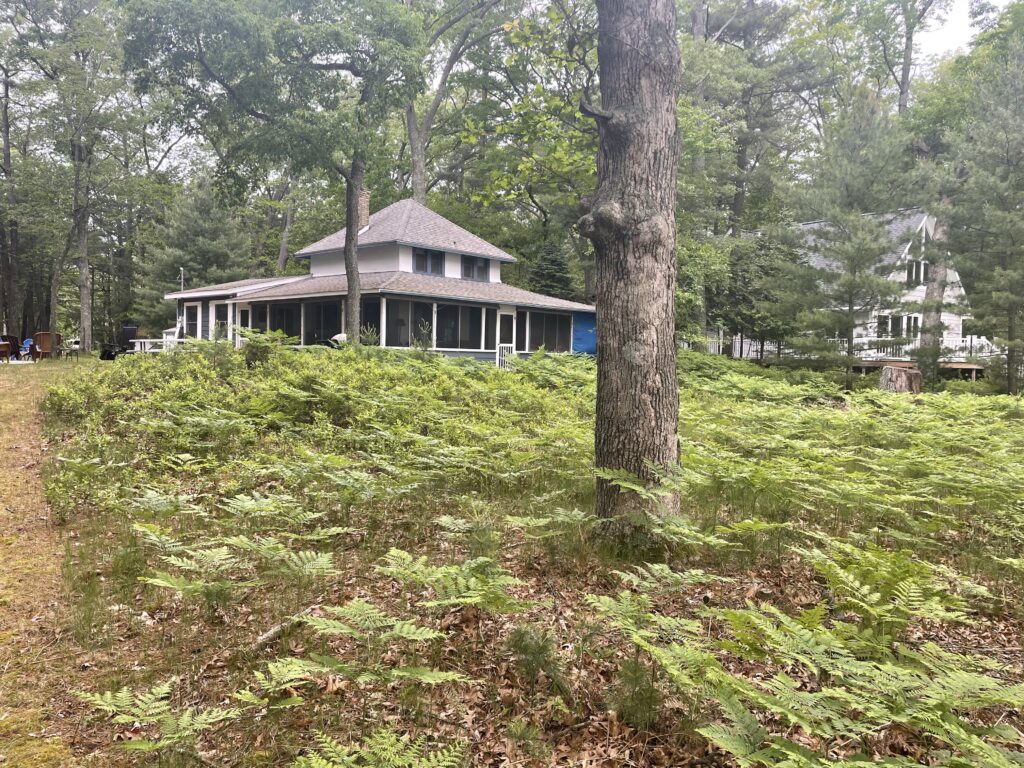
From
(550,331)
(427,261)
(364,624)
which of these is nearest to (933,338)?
(550,331)

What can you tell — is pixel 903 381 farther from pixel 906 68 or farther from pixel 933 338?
pixel 906 68

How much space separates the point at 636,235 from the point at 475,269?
24354 millimetres

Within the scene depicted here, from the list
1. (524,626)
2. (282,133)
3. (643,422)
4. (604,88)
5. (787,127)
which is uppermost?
(787,127)

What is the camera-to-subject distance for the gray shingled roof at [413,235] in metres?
25.0

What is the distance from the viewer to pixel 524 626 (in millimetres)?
3137

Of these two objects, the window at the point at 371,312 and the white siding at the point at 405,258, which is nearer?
the window at the point at 371,312

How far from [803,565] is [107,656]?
4.16 meters

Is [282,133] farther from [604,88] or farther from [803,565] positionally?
[803,565]

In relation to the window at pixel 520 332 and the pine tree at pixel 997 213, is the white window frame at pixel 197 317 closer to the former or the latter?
the window at pixel 520 332

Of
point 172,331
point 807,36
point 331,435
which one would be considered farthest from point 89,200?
point 807,36

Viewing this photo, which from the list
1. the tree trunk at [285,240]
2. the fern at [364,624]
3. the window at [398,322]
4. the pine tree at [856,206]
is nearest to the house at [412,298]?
the window at [398,322]

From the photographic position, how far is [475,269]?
1102 inches

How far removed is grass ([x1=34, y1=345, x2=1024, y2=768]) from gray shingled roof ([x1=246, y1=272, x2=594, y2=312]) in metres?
15.1

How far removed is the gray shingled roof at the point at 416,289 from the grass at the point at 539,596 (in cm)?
1512
